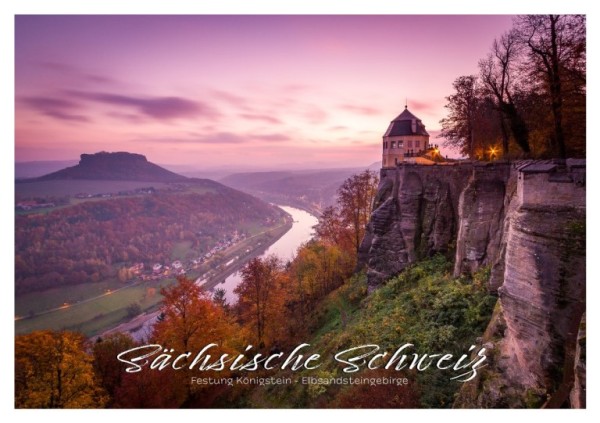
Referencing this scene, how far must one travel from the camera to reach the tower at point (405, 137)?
16.2m

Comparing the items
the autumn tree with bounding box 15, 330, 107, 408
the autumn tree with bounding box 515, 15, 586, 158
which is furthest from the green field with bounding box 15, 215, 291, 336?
the autumn tree with bounding box 515, 15, 586, 158

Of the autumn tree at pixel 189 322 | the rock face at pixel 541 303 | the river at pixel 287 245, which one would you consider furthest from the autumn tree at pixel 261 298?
the river at pixel 287 245

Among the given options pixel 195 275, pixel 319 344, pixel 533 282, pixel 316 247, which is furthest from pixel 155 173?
pixel 533 282

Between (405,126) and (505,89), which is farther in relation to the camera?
(405,126)

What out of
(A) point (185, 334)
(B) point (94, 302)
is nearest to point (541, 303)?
(A) point (185, 334)

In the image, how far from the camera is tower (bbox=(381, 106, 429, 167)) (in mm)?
16250

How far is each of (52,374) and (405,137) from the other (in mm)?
16955

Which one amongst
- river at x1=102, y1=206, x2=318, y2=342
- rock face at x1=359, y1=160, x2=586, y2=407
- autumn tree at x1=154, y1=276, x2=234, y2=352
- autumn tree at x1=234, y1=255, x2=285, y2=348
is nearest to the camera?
rock face at x1=359, y1=160, x2=586, y2=407

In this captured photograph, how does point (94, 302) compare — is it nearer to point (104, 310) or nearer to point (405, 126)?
point (104, 310)

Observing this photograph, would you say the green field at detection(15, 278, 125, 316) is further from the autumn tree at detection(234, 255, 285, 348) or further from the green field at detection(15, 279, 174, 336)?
the autumn tree at detection(234, 255, 285, 348)

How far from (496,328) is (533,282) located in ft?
4.37

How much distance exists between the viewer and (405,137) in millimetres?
16266

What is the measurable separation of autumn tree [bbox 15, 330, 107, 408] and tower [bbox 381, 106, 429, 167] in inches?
610

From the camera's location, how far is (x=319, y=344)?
9.38m
